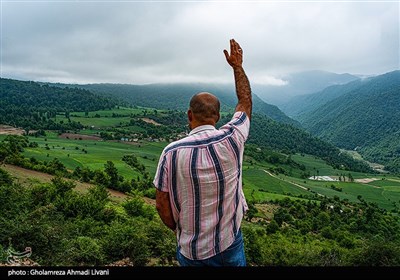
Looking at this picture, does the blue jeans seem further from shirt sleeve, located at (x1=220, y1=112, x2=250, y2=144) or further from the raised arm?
the raised arm

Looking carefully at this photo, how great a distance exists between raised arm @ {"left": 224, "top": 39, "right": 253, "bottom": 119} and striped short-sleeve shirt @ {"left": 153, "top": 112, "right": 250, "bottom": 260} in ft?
1.54

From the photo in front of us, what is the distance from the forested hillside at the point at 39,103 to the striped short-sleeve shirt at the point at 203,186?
10577cm

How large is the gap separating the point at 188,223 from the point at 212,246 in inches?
10.9

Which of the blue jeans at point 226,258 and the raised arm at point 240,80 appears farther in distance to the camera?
the raised arm at point 240,80

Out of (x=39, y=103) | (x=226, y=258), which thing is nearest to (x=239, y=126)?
(x=226, y=258)

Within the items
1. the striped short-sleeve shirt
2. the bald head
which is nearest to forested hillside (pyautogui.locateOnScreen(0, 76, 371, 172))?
the bald head

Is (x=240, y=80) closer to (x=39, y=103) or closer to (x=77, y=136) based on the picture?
(x=77, y=136)

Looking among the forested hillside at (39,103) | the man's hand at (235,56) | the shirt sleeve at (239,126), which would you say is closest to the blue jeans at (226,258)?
the shirt sleeve at (239,126)

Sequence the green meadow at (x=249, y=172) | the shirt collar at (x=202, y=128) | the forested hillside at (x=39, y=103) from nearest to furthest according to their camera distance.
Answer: the shirt collar at (x=202, y=128), the green meadow at (x=249, y=172), the forested hillside at (x=39, y=103)

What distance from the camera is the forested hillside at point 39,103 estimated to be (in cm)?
10500

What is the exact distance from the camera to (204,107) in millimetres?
3004

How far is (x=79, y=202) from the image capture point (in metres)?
18.9

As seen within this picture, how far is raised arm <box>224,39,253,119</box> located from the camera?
338cm

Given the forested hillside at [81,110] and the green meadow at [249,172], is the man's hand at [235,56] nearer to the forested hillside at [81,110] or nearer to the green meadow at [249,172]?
the green meadow at [249,172]
